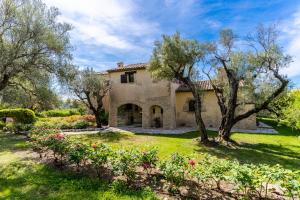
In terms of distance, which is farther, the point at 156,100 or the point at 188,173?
the point at 156,100

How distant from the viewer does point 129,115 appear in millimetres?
32875

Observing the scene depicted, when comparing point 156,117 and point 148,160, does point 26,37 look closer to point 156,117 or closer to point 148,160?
point 148,160

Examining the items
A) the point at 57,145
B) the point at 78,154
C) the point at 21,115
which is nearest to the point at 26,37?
the point at 57,145

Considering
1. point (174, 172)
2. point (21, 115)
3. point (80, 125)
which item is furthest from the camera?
point (21, 115)

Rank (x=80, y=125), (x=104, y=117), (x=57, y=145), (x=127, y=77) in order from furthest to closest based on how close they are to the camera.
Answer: (x=104, y=117) < (x=127, y=77) < (x=80, y=125) < (x=57, y=145)

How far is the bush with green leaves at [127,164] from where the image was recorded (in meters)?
8.08

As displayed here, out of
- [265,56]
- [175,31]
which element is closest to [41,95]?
[175,31]

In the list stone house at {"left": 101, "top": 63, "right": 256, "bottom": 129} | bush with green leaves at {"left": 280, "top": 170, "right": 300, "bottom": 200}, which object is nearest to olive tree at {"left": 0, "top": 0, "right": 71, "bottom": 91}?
bush with green leaves at {"left": 280, "top": 170, "right": 300, "bottom": 200}

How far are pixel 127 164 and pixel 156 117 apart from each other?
21623mm

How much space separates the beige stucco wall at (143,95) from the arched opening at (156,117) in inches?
51.3

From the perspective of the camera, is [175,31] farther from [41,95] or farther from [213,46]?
[41,95]

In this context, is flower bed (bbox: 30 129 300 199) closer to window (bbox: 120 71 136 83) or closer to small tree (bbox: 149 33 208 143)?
small tree (bbox: 149 33 208 143)

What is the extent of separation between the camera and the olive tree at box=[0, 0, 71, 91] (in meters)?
12.6

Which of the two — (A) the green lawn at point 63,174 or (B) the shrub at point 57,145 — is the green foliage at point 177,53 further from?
(B) the shrub at point 57,145
